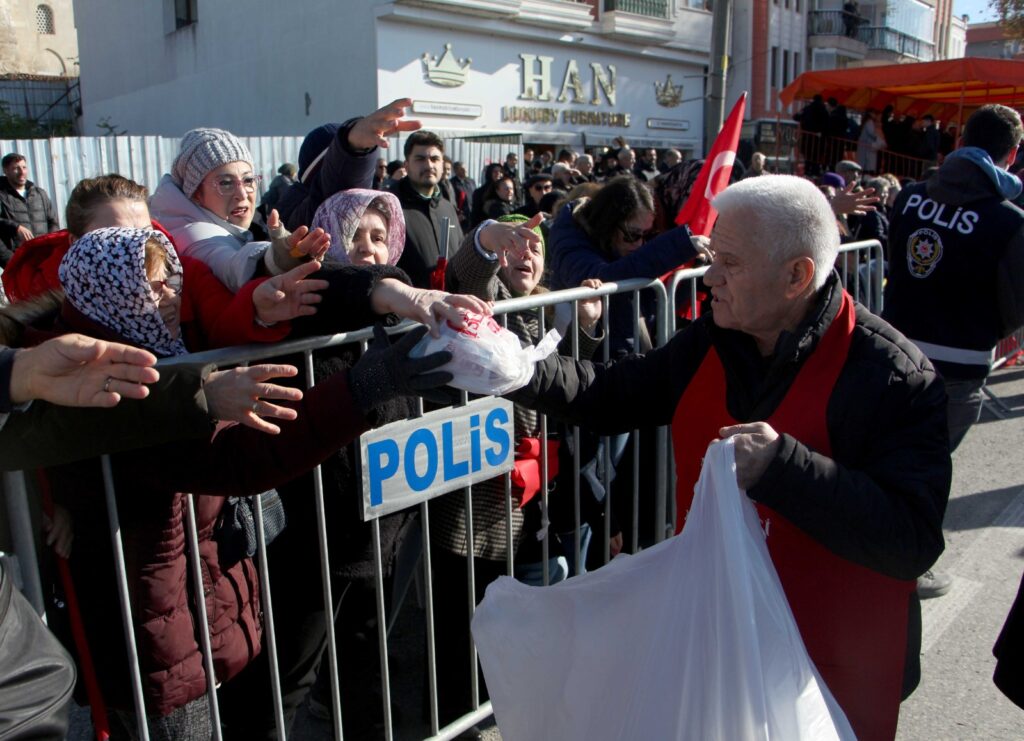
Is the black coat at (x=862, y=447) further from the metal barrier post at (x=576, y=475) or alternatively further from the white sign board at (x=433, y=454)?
the metal barrier post at (x=576, y=475)

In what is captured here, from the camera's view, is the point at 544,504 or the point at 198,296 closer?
the point at 198,296

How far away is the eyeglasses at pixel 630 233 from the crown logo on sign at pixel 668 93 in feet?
88.3

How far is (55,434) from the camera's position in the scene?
169 centimetres

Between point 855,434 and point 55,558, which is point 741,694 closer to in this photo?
point 855,434

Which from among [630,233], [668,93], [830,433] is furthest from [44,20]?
[830,433]

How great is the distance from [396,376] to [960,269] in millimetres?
3131


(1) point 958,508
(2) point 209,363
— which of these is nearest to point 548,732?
Result: (2) point 209,363

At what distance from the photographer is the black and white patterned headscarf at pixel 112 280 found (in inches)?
74.2

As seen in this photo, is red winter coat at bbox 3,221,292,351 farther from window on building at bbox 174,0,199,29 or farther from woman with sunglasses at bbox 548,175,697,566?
window on building at bbox 174,0,199,29

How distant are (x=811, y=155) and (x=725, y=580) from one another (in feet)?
51.7

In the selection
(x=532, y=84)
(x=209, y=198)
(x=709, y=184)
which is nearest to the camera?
(x=209, y=198)

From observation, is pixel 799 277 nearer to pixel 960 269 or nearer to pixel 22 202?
pixel 960 269

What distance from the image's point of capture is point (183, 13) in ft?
91.9

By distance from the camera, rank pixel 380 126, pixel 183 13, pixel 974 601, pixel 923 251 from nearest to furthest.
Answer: pixel 380 126
pixel 974 601
pixel 923 251
pixel 183 13
